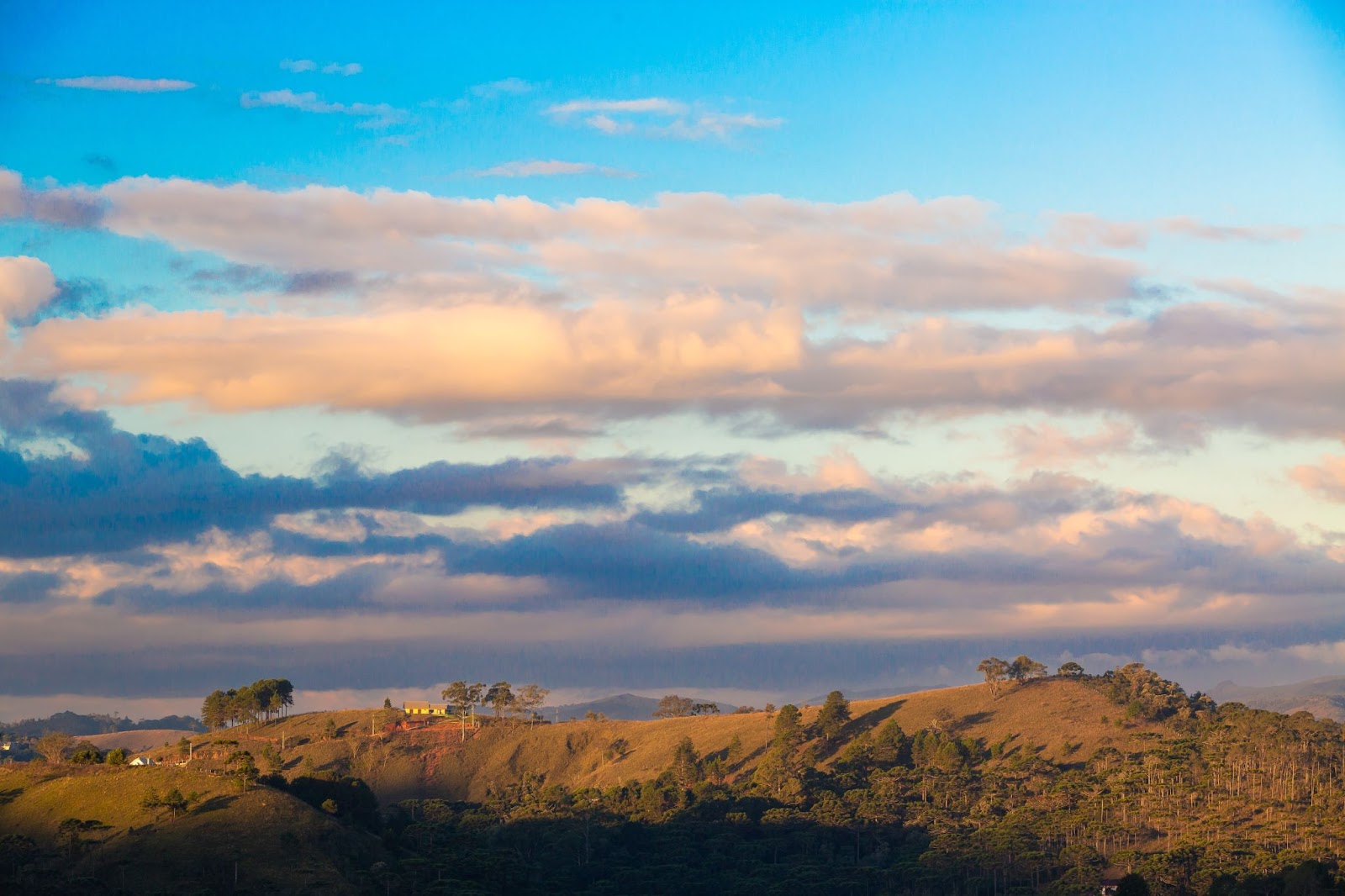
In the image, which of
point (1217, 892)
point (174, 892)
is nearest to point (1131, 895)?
point (1217, 892)

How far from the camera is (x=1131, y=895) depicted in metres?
194

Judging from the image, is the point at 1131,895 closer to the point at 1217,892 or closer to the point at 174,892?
the point at 1217,892

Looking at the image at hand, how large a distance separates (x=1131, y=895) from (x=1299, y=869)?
68.8ft

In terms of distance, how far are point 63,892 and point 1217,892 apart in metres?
149

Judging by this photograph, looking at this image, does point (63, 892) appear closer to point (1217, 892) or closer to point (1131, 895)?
point (1131, 895)

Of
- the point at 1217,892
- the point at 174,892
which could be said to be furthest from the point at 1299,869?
the point at 174,892

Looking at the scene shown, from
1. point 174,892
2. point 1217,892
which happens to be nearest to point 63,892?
point 174,892

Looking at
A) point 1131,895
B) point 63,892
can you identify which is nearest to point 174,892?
point 63,892

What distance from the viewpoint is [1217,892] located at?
197375 millimetres

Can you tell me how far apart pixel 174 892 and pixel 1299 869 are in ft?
478

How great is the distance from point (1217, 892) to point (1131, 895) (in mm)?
12801

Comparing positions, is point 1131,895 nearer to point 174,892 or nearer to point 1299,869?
point 1299,869

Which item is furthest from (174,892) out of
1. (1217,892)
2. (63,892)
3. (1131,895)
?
(1217,892)

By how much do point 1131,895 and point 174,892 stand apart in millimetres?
125304
